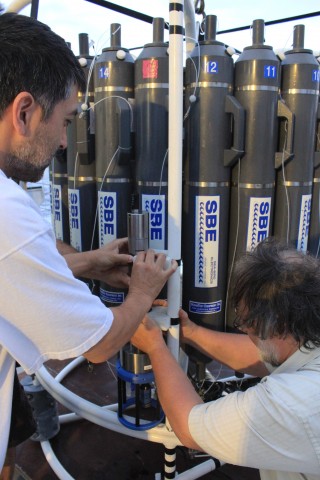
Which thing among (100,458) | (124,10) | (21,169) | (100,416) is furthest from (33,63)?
(100,458)

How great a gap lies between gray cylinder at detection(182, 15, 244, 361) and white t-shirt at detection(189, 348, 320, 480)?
80 centimetres

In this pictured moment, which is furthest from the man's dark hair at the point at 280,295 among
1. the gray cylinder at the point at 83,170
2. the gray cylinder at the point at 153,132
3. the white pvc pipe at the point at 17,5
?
the white pvc pipe at the point at 17,5

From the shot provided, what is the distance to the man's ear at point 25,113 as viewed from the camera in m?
0.87

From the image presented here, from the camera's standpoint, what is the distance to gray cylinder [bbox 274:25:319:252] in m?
1.75

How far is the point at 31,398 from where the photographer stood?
2062 mm

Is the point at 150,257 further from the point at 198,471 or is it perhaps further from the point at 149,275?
the point at 198,471

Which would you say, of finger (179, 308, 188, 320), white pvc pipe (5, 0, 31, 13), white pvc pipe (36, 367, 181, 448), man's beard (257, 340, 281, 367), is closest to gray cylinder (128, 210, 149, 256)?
finger (179, 308, 188, 320)

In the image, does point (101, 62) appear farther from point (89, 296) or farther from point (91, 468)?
point (91, 468)

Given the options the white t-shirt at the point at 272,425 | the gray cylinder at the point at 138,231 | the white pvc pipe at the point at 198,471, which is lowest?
the white pvc pipe at the point at 198,471

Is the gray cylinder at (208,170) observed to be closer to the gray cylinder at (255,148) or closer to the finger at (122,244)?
the gray cylinder at (255,148)

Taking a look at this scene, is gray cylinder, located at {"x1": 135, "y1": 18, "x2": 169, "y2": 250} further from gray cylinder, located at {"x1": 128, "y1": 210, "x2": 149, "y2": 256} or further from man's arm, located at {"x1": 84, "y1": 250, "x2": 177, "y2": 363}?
man's arm, located at {"x1": 84, "y1": 250, "x2": 177, "y2": 363}

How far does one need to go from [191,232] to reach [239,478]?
1.17 metres

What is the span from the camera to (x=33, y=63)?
0.89 metres

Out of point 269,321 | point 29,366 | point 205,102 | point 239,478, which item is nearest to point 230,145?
point 205,102
